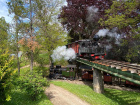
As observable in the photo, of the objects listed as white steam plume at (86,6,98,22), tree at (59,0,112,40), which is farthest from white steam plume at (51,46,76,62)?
white steam plume at (86,6,98,22)

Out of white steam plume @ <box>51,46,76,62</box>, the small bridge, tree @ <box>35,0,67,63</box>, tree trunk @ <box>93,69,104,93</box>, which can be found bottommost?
tree trunk @ <box>93,69,104,93</box>

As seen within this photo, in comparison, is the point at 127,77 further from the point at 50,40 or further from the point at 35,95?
the point at 50,40

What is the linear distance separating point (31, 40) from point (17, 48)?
4742 millimetres

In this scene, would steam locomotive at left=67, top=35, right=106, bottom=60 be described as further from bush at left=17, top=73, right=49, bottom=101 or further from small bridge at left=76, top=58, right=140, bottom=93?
bush at left=17, top=73, right=49, bottom=101

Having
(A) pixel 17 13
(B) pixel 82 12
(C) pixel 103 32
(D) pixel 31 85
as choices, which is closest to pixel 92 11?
(B) pixel 82 12

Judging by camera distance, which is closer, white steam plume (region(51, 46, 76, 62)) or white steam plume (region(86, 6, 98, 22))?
white steam plume (region(51, 46, 76, 62))

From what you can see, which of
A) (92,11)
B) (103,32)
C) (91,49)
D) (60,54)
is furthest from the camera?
(103,32)

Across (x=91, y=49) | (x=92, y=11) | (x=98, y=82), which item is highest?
(x=92, y=11)

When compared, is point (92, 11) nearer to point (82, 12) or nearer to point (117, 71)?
point (82, 12)

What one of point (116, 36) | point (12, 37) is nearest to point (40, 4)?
point (12, 37)

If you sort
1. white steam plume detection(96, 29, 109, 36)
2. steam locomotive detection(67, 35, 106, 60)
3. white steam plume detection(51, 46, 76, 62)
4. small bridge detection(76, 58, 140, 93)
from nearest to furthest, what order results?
1. small bridge detection(76, 58, 140, 93)
2. steam locomotive detection(67, 35, 106, 60)
3. white steam plume detection(51, 46, 76, 62)
4. white steam plume detection(96, 29, 109, 36)

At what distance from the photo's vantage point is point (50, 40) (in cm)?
1833

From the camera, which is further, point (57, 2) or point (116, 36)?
point (116, 36)

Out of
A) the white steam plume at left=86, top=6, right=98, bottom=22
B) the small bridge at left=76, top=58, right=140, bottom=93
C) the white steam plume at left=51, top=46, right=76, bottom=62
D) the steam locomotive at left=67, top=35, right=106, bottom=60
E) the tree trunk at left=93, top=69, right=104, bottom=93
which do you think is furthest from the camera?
the white steam plume at left=86, top=6, right=98, bottom=22
